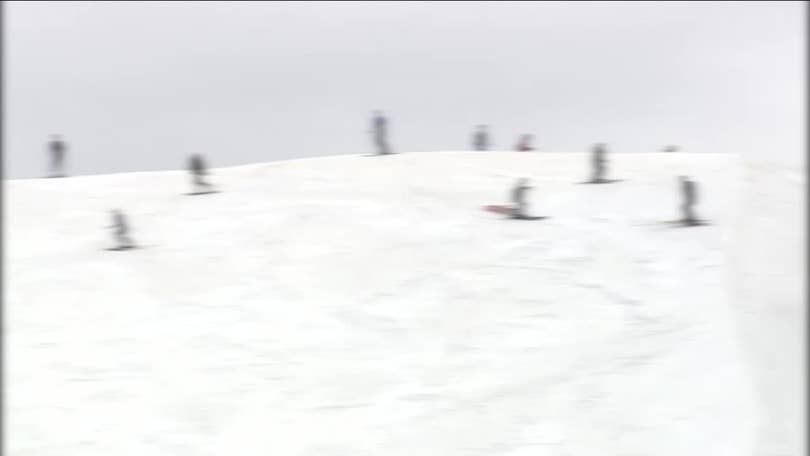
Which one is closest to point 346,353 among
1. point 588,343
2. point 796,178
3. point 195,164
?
point 588,343

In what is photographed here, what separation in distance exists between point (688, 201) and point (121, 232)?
30.5 feet

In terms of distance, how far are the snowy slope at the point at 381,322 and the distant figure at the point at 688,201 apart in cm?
43

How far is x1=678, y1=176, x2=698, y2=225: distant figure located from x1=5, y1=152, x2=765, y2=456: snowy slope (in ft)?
1.40

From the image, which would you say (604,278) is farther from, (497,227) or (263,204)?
(263,204)

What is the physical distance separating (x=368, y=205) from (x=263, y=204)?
194 cm

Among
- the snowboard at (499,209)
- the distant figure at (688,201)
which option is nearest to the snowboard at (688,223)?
the distant figure at (688,201)

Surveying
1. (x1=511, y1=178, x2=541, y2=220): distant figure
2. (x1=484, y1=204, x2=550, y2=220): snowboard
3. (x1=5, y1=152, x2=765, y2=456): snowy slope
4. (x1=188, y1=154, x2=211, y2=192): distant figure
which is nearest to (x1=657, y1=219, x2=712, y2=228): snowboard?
(x1=5, y1=152, x2=765, y2=456): snowy slope

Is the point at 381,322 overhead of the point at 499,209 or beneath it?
beneath

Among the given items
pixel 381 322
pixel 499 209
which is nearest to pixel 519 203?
pixel 499 209

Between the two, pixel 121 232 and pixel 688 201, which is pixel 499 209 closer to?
pixel 688 201

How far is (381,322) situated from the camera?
18609mm

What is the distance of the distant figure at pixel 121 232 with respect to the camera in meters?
21.8

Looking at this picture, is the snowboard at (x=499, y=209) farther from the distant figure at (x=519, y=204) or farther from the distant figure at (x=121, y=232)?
the distant figure at (x=121, y=232)

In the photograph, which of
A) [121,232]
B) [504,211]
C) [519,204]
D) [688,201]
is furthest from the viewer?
[504,211]
